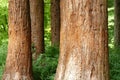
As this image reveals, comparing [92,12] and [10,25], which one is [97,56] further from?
[10,25]

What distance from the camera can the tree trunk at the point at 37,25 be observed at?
11.6 meters

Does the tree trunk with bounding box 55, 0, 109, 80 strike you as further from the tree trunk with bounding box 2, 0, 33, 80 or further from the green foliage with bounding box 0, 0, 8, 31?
the green foliage with bounding box 0, 0, 8, 31

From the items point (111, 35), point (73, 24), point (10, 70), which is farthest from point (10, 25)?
point (111, 35)

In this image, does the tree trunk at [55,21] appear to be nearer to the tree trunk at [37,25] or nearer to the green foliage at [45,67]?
the tree trunk at [37,25]

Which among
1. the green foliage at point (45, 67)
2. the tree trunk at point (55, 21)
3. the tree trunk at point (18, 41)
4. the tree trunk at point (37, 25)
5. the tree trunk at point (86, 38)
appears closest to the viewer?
the tree trunk at point (86, 38)

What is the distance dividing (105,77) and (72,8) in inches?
46.1

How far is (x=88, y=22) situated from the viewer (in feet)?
16.3

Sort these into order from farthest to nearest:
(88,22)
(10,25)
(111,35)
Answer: (111,35) → (10,25) → (88,22)

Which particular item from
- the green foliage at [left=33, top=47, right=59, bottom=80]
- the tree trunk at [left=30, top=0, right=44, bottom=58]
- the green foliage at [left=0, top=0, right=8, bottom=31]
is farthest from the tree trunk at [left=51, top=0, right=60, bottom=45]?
the green foliage at [left=0, top=0, right=8, bottom=31]

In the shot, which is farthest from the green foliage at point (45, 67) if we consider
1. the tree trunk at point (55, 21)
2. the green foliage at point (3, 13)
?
the green foliage at point (3, 13)

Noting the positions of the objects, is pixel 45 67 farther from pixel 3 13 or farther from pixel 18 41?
pixel 3 13

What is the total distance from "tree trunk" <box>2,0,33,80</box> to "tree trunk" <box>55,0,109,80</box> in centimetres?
296

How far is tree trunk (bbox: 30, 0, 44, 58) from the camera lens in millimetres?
11562

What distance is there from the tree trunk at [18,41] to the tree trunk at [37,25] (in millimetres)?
3382
